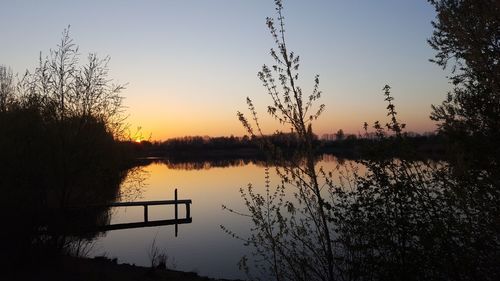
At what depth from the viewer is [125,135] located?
18.3 meters

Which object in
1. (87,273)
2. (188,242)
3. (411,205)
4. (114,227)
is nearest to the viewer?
(411,205)

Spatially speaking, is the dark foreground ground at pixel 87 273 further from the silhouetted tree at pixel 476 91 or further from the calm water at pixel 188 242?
the silhouetted tree at pixel 476 91

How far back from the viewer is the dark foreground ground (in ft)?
38.4

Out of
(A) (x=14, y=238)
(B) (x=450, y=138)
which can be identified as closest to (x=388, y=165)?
(B) (x=450, y=138)

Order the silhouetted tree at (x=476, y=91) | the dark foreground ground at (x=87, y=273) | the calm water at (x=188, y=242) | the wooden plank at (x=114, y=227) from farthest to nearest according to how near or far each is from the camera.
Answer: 1. the calm water at (x=188, y=242)
2. the wooden plank at (x=114, y=227)
3. the dark foreground ground at (x=87, y=273)
4. the silhouetted tree at (x=476, y=91)

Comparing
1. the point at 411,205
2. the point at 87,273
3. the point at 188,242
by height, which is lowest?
the point at 188,242

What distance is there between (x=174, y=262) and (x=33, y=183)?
774 cm

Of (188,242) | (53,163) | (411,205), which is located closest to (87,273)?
(53,163)

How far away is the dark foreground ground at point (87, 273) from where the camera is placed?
Answer: 11.7m

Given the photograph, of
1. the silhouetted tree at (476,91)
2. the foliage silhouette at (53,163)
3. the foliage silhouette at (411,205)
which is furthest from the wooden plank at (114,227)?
the silhouetted tree at (476,91)

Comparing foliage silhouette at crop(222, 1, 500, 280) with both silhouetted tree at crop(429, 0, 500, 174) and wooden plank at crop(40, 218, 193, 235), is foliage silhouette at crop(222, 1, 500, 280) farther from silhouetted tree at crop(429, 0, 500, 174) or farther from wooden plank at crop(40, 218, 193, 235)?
wooden plank at crop(40, 218, 193, 235)

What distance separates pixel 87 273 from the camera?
12.4 metres

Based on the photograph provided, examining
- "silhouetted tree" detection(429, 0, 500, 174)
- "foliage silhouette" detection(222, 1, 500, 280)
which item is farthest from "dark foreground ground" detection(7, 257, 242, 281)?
"silhouetted tree" detection(429, 0, 500, 174)

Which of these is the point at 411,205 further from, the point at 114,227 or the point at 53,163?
the point at 114,227
